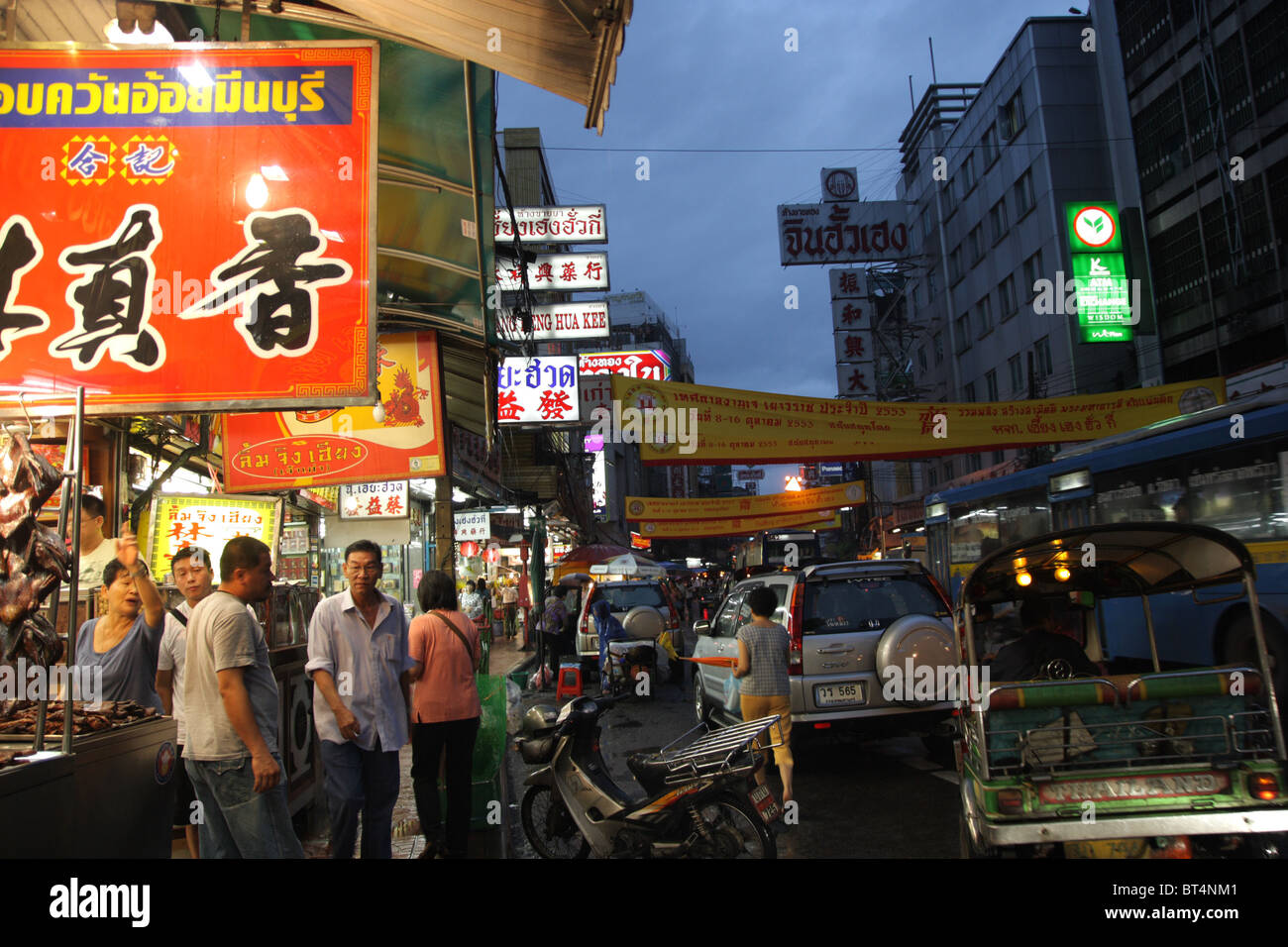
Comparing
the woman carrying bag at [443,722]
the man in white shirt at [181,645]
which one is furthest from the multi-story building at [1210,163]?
the man in white shirt at [181,645]

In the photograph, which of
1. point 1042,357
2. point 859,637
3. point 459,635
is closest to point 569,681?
point 859,637

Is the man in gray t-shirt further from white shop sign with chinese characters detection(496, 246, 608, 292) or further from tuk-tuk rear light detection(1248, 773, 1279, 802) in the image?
white shop sign with chinese characters detection(496, 246, 608, 292)

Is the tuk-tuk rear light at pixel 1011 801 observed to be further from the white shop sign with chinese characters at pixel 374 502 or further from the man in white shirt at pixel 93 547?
the white shop sign with chinese characters at pixel 374 502

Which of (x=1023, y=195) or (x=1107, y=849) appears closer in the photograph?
(x=1107, y=849)

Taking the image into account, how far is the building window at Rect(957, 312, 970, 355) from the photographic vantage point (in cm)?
3562

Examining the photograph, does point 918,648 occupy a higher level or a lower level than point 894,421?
lower

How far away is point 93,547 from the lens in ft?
19.2

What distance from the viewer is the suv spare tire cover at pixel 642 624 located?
1483 centimetres

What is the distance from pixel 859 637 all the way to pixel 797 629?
1.86ft

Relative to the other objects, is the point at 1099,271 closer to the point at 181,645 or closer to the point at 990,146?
the point at 990,146

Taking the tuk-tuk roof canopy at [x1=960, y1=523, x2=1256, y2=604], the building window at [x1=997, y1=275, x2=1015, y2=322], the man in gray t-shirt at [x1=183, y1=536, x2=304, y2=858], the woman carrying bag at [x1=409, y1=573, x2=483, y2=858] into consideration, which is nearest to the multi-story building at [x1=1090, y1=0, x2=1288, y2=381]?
the building window at [x1=997, y1=275, x2=1015, y2=322]

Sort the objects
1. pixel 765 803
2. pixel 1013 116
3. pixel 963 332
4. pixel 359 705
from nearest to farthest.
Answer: pixel 359 705 < pixel 765 803 < pixel 1013 116 < pixel 963 332
